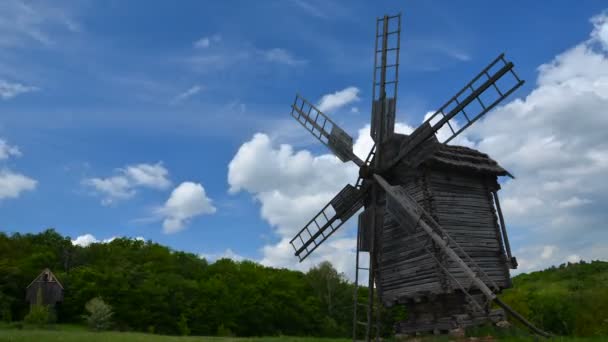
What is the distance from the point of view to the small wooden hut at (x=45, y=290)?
47.6m

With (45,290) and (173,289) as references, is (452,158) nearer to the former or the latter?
(173,289)

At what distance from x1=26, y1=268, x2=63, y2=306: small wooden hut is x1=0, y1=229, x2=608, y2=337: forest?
1.81 meters

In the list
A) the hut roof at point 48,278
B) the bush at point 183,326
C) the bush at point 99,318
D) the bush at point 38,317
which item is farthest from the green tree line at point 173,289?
the bush at point 99,318

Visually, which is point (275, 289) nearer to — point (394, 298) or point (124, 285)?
point (124, 285)

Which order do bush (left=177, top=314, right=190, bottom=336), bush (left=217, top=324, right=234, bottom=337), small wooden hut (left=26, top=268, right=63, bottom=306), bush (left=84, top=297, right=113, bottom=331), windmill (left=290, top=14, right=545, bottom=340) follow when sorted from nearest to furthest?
windmill (left=290, top=14, right=545, bottom=340) < bush (left=84, top=297, right=113, bottom=331) < small wooden hut (left=26, top=268, right=63, bottom=306) < bush (left=177, top=314, right=190, bottom=336) < bush (left=217, top=324, right=234, bottom=337)

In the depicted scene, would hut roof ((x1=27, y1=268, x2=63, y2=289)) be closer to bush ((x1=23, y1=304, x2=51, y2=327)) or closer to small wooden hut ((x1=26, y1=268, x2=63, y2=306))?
small wooden hut ((x1=26, y1=268, x2=63, y2=306))

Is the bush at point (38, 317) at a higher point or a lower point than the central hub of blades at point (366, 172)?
lower

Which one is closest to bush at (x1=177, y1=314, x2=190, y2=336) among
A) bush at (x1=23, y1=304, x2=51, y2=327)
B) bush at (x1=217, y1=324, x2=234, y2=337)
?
bush at (x1=217, y1=324, x2=234, y2=337)

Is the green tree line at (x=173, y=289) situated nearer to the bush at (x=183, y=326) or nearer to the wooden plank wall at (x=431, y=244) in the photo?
the bush at (x=183, y=326)

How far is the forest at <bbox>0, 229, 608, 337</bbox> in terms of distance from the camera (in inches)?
1928

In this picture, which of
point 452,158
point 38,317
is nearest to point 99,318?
point 38,317

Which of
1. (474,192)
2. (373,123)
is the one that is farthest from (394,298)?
(373,123)

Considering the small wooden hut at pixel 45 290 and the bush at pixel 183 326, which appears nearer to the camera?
the small wooden hut at pixel 45 290

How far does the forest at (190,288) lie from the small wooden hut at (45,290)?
5.93ft
